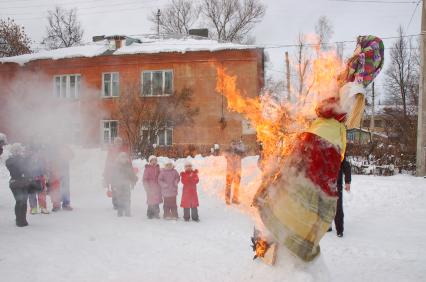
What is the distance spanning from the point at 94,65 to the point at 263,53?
432 inches

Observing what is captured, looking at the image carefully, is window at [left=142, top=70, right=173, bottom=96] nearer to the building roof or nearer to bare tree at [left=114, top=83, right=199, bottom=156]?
bare tree at [left=114, top=83, right=199, bottom=156]

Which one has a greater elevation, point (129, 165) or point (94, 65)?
point (94, 65)

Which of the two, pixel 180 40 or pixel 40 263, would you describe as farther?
pixel 180 40

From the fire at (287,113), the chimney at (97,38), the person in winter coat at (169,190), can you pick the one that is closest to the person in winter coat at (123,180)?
the person in winter coat at (169,190)

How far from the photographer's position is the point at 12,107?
25859 mm

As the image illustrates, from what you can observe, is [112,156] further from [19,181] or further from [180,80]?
[180,80]

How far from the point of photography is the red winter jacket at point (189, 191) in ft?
31.3

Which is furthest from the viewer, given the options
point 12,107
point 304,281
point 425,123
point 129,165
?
point 12,107

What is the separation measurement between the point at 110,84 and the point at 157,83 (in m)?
3.55

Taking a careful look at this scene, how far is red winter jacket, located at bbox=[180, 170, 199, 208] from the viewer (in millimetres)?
9531

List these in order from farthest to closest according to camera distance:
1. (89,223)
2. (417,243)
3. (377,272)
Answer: (89,223)
(417,243)
(377,272)

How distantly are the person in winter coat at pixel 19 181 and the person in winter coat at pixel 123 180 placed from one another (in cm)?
199

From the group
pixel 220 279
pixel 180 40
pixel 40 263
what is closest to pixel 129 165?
pixel 40 263

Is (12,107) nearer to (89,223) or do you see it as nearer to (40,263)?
(89,223)
